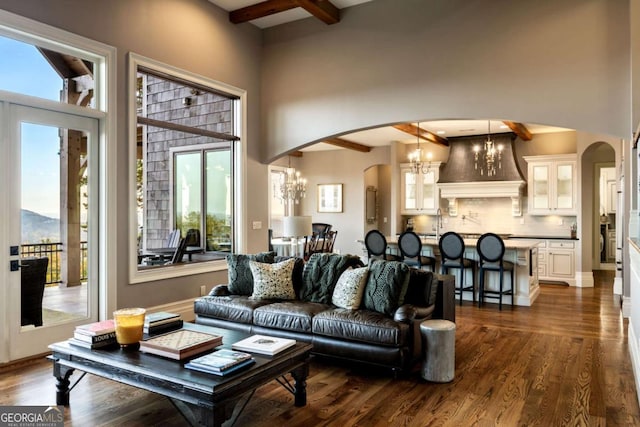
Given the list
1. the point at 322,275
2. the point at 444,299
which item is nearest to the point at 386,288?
the point at 444,299

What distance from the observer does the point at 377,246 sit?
723cm

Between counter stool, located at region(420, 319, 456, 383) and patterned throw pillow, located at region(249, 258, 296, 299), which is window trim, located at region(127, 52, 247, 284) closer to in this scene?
patterned throw pillow, located at region(249, 258, 296, 299)

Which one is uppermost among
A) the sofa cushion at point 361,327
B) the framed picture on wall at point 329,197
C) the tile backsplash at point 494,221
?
the framed picture on wall at point 329,197

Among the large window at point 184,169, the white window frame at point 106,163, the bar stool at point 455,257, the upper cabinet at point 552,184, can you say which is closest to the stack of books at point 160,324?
the white window frame at point 106,163

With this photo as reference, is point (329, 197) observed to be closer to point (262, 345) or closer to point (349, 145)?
point (349, 145)

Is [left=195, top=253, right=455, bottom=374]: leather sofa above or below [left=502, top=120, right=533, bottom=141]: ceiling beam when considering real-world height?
below

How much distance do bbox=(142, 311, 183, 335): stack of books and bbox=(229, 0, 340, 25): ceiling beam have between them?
3.89 m

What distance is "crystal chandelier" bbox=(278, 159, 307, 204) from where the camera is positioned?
1131 cm

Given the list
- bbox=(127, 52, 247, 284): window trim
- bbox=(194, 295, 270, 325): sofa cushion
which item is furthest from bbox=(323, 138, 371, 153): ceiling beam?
bbox=(194, 295, 270, 325): sofa cushion

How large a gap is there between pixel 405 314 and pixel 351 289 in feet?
2.04

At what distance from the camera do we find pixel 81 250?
4492mm

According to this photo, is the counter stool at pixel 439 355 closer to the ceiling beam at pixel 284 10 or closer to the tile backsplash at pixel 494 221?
the ceiling beam at pixel 284 10

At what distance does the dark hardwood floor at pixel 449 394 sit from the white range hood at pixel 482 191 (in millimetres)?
5126

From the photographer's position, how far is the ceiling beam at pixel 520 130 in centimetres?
812
